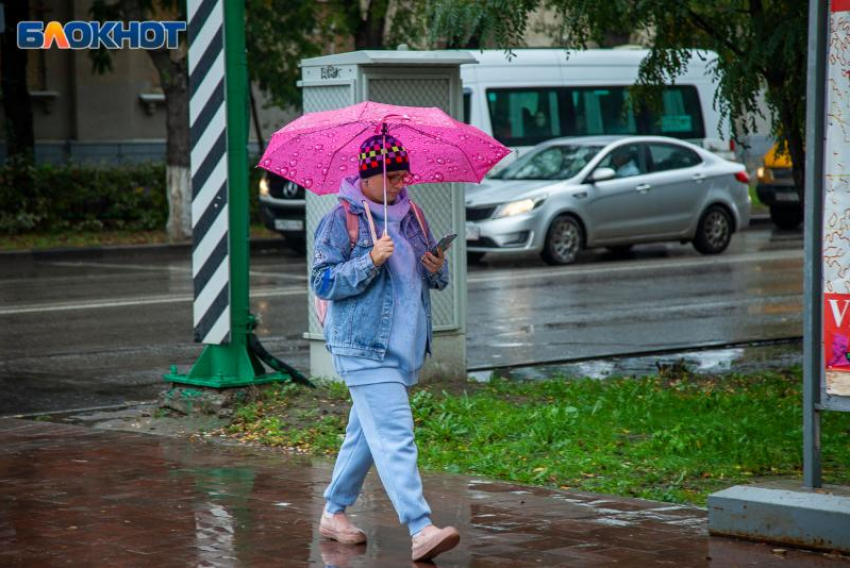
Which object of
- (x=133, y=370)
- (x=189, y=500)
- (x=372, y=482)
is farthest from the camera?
(x=133, y=370)

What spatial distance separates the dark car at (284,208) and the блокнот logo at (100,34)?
8.79 ft

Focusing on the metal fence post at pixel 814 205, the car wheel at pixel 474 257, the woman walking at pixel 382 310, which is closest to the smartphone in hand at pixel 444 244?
the woman walking at pixel 382 310

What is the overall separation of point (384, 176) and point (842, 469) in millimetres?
3090

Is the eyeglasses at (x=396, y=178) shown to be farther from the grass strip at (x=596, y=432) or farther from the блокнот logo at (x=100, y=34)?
the блокнот logo at (x=100, y=34)

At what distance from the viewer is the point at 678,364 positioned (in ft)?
38.1

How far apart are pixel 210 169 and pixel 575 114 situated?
17.9 metres

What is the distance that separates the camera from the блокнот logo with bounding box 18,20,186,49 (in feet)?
66.8

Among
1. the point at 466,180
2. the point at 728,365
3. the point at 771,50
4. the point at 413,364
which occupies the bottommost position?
the point at 728,365

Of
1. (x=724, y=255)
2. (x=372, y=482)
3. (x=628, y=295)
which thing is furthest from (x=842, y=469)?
(x=724, y=255)

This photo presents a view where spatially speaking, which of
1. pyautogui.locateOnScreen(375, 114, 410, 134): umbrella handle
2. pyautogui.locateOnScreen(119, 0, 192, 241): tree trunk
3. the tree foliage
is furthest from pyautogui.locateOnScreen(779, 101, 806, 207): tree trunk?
pyautogui.locateOnScreen(119, 0, 192, 241): tree trunk

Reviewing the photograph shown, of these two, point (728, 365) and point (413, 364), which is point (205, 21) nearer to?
point (413, 364)

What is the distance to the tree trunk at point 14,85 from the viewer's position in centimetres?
2630

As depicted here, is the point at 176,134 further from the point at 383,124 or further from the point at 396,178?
the point at 396,178

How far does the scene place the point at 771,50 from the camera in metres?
9.69
